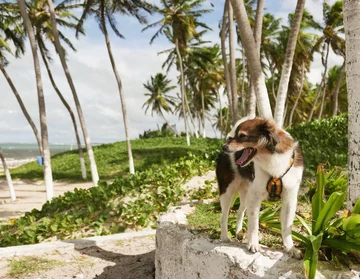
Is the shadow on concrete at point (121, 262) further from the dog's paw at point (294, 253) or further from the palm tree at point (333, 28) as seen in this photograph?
the palm tree at point (333, 28)

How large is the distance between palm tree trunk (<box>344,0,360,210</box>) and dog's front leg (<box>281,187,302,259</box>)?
0.92 metres

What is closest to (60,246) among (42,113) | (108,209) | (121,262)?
(121,262)

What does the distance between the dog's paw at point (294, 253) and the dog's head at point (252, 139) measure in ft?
3.45

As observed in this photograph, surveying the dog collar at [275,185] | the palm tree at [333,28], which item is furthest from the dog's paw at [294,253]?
the palm tree at [333,28]

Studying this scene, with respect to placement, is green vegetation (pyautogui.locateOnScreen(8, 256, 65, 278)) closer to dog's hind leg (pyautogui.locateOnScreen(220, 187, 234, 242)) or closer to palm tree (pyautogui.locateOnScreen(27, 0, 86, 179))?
dog's hind leg (pyautogui.locateOnScreen(220, 187, 234, 242))

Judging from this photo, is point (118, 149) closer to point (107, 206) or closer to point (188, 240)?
point (107, 206)

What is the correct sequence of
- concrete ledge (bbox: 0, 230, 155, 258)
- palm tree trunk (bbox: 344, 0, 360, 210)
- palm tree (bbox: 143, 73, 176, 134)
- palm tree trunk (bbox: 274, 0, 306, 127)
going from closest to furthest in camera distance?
palm tree trunk (bbox: 344, 0, 360, 210), concrete ledge (bbox: 0, 230, 155, 258), palm tree trunk (bbox: 274, 0, 306, 127), palm tree (bbox: 143, 73, 176, 134)

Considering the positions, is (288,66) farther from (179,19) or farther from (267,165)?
(179,19)

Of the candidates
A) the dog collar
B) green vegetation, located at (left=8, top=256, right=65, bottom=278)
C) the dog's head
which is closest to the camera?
the dog's head

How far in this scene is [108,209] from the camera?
9391 mm

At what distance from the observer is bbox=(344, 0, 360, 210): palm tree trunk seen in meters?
3.98

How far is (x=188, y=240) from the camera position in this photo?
448 centimetres

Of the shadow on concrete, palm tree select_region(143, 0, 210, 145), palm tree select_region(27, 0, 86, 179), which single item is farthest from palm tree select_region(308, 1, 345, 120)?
the shadow on concrete

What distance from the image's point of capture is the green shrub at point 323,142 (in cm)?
975
